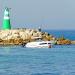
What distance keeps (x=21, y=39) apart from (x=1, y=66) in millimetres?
40308

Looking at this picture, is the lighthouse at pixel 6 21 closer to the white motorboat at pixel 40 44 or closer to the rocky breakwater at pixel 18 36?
the rocky breakwater at pixel 18 36

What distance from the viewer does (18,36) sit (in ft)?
317

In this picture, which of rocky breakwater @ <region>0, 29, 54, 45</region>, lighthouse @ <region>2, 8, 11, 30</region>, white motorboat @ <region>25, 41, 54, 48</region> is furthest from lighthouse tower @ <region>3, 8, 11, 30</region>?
white motorboat @ <region>25, 41, 54, 48</region>

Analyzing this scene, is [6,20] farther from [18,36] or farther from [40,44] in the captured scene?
[40,44]

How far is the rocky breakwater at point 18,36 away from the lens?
95625 mm

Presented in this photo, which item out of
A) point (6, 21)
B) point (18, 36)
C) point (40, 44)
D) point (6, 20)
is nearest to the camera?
point (40, 44)

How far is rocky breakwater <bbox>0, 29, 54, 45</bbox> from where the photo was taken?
9562 centimetres

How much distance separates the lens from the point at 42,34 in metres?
100

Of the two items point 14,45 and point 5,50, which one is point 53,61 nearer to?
point 5,50

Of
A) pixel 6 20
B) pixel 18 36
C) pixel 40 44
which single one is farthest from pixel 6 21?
pixel 40 44

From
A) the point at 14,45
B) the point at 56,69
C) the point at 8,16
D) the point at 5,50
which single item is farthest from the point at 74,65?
the point at 8,16

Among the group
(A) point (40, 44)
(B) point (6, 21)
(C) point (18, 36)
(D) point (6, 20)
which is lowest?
(A) point (40, 44)

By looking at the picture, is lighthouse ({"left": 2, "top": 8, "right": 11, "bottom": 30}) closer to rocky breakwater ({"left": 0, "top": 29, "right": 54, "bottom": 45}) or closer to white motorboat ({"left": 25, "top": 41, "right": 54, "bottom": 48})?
rocky breakwater ({"left": 0, "top": 29, "right": 54, "bottom": 45})

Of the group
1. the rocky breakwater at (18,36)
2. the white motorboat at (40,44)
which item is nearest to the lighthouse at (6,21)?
the rocky breakwater at (18,36)
